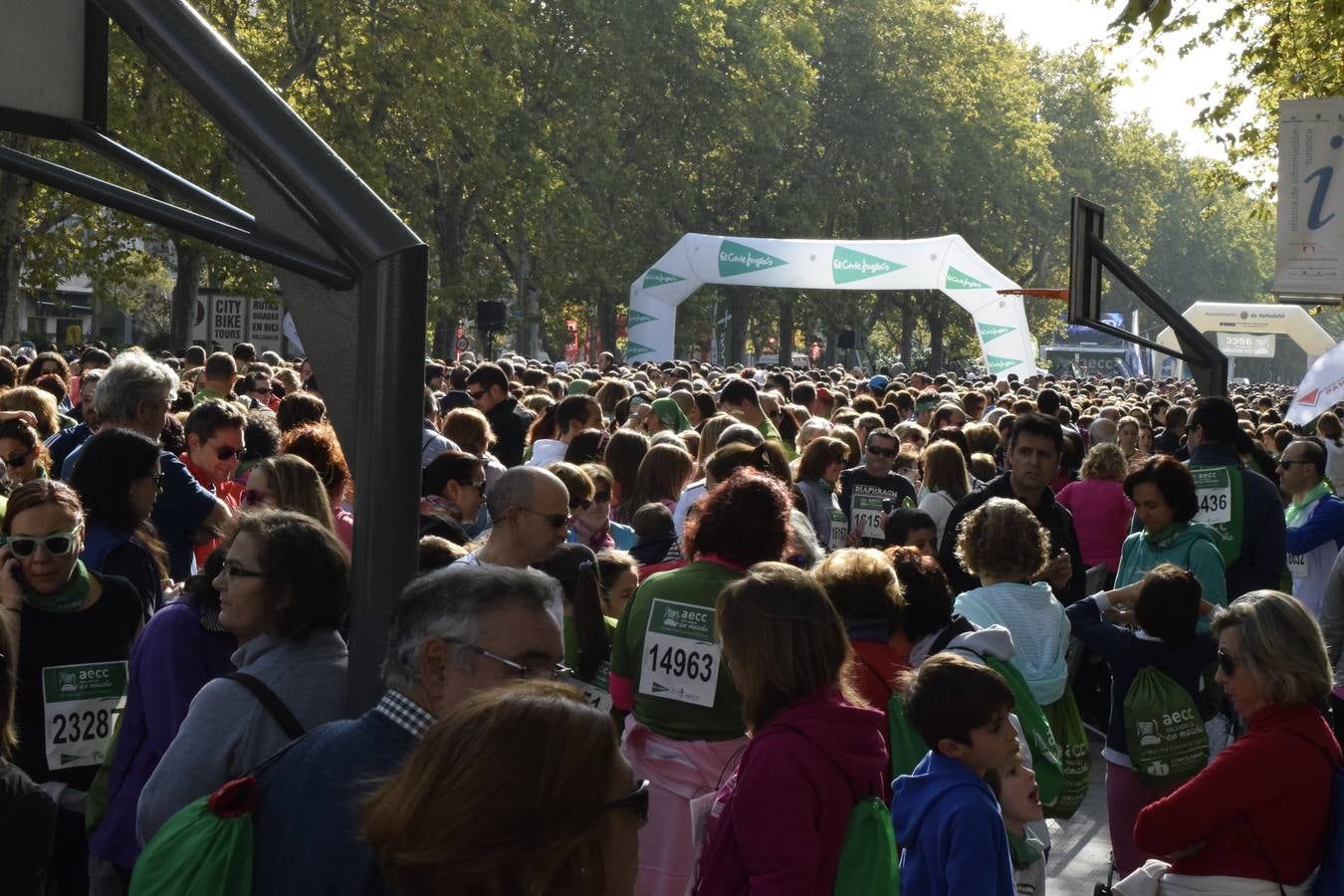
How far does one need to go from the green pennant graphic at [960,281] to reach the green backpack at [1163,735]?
26.7 metres

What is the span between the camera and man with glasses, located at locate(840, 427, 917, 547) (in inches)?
375

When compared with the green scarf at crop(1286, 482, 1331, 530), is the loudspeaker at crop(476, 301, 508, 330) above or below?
above

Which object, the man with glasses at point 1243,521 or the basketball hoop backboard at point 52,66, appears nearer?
the basketball hoop backboard at point 52,66

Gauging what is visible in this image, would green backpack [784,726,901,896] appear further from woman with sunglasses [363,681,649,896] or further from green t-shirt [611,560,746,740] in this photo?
woman with sunglasses [363,681,649,896]

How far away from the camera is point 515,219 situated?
4566 centimetres

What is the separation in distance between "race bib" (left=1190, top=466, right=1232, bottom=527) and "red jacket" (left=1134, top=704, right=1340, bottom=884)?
3843 mm

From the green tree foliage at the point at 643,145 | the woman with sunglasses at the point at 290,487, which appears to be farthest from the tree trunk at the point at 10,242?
the woman with sunglasses at the point at 290,487

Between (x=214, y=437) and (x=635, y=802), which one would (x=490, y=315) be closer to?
(x=214, y=437)

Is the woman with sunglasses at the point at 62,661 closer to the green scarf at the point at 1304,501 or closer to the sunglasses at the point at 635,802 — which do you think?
the sunglasses at the point at 635,802

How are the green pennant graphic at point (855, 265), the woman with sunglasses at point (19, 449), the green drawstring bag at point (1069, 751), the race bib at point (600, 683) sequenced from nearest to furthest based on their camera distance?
the race bib at point (600, 683) < the green drawstring bag at point (1069, 751) < the woman with sunglasses at point (19, 449) < the green pennant graphic at point (855, 265)

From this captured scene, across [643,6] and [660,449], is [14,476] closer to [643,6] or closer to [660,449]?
[660,449]

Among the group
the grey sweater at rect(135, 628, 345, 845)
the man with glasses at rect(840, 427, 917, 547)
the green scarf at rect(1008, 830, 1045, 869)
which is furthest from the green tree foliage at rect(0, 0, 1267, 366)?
the grey sweater at rect(135, 628, 345, 845)

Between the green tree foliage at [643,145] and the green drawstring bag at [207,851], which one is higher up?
the green tree foliage at [643,145]

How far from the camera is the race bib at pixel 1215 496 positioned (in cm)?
817
